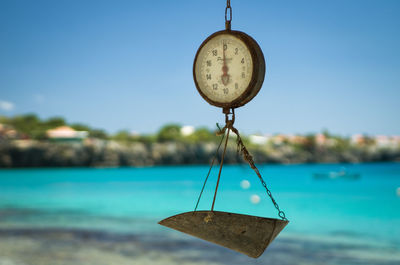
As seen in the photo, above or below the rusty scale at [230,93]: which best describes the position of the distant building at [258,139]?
above

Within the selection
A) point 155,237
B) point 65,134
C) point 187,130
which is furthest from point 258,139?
point 155,237

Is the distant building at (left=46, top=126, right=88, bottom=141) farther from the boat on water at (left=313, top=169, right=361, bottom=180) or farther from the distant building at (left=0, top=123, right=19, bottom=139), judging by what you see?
the boat on water at (left=313, top=169, right=361, bottom=180)

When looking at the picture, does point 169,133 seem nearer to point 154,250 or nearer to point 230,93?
point 154,250

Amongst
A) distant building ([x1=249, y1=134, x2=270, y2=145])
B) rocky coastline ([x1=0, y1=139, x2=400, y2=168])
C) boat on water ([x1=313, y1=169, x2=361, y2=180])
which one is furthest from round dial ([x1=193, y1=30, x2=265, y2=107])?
distant building ([x1=249, y1=134, x2=270, y2=145])

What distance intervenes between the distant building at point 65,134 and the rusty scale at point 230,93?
51.1 metres

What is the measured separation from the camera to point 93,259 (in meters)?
7.20

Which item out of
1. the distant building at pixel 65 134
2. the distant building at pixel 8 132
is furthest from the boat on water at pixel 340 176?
the distant building at pixel 8 132

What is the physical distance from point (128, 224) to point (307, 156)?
67.3m

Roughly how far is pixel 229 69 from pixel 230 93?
4.8 inches

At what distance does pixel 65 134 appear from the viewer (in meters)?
52.9

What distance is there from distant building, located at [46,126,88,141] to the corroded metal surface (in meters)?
51.1

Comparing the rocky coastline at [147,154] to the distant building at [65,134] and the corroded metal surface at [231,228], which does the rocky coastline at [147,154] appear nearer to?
the distant building at [65,134]

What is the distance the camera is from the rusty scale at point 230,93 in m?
2.23

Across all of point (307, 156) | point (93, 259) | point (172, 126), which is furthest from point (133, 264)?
point (307, 156)
